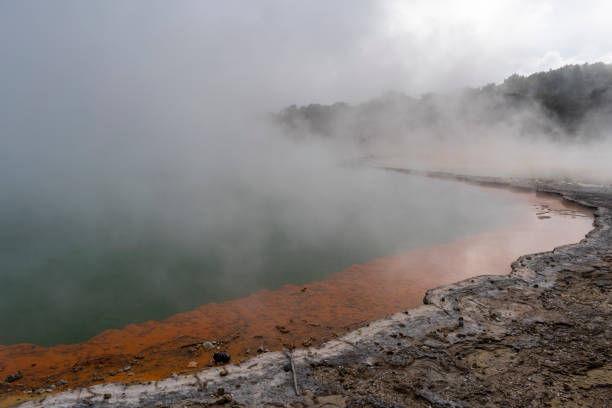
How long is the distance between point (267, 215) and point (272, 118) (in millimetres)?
28251

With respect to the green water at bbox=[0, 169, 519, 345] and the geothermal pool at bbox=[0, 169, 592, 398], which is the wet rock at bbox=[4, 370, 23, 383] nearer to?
the geothermal pool at bbox=[0, 169, 592, 398]

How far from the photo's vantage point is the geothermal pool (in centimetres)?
389

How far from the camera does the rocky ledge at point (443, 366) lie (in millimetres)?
2590

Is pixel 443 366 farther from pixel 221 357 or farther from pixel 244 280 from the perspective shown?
pixel 244 280

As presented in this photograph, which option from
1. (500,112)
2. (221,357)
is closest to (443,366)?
(221,357)

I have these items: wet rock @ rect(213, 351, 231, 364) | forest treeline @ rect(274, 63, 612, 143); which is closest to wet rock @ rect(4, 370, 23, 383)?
wet rock @ rect(213, 351, 231, 364)

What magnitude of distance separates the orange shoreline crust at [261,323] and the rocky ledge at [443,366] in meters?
0.57

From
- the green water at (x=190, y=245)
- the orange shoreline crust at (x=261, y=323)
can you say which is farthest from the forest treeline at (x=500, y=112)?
the orange shoreline crust at (x=261, y=323)

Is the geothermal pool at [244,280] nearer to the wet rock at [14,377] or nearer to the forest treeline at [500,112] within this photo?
the wet rock at [14,377]

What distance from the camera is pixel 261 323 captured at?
14.1ft

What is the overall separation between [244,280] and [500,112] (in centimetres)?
2430

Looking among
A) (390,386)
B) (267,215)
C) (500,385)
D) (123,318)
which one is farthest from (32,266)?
(500,385)

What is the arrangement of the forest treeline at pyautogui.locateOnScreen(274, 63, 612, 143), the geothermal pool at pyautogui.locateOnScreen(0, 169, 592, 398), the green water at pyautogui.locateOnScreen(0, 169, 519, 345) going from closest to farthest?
the geothermal pool at pyautogui.locateOnScreen(0, 169, 592, 398), the green water at pyautogui.locateOnScreen(0, 169, 519, 345), the forest treeline at pyautogui.locateOnScreen(274, 63, 612, 143)

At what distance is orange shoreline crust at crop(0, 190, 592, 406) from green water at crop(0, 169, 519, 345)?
338 millimetres
